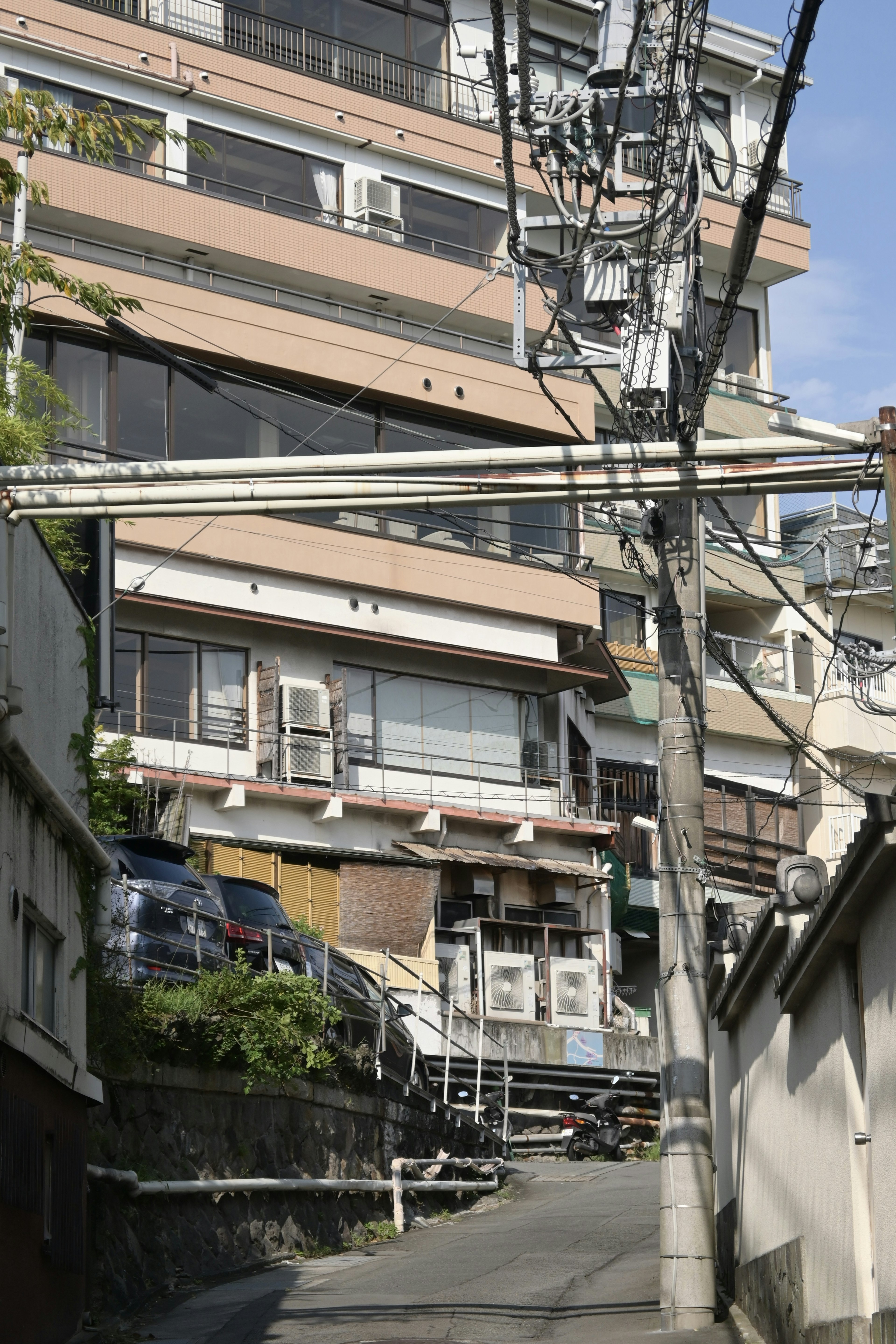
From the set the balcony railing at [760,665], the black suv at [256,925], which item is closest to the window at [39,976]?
the black suv at [256,925]

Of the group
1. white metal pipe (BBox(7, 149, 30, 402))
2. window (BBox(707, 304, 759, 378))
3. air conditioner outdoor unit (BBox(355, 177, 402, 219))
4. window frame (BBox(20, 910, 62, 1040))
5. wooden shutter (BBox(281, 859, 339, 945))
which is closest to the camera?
window frame (BBox(20, 910, 62, 1040))

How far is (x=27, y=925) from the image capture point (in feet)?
38.9

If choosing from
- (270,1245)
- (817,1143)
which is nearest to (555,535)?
(270,1245)

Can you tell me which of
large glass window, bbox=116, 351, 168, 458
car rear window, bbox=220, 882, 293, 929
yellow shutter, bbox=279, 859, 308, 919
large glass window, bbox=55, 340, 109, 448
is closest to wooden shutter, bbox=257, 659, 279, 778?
yellow shutter, bbox=279, 859, 308, 919

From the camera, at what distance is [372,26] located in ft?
130

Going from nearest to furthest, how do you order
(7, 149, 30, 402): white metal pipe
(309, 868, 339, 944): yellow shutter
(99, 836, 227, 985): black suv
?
(7, 149, 30, 402): white metal pipe → (99, 836, 227, 985): black suv → (309, 868, 339, 944): yellow shutter

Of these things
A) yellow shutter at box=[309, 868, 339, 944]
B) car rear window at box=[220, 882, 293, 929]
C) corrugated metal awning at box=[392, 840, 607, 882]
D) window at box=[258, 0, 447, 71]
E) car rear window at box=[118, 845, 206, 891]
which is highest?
window at box=[258, 0, 447, 71]

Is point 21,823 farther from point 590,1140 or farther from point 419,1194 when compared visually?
point 590,1140

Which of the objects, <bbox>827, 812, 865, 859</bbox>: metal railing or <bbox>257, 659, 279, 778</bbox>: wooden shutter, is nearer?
<bbox>257, 659, 279, 778</bbox>: wooden shutter

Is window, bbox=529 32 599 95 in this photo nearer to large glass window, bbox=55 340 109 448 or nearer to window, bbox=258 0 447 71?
window, bbox=258 0 447 71

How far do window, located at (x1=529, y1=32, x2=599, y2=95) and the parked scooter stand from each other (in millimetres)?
25250

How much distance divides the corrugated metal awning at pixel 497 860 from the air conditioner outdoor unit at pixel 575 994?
1.97 meters

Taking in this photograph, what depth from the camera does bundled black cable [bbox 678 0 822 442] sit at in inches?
347

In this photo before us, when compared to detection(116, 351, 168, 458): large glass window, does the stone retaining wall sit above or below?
below
